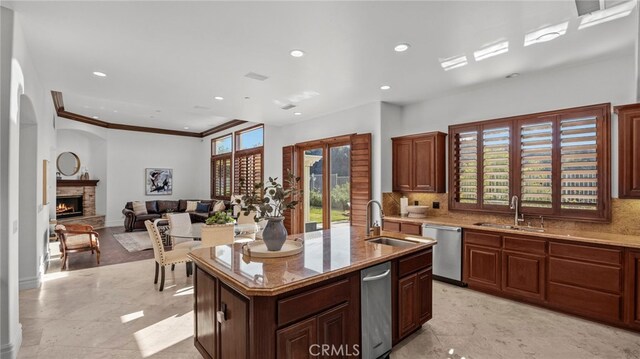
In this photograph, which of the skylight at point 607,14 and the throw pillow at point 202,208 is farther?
the throw pillow at point 202,208

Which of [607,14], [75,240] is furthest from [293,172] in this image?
[607,14]

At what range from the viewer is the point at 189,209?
997 centimetres

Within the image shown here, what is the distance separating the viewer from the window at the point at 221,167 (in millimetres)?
10078

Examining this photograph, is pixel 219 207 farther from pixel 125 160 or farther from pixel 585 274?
pixel 585 274

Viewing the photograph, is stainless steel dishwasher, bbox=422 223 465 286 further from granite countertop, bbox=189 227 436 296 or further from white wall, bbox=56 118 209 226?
white wall, bbox=56 118 209 226

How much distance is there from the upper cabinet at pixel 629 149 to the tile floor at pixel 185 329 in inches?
56.8

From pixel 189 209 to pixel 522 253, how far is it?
361 inches

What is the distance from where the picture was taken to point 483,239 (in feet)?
13.2

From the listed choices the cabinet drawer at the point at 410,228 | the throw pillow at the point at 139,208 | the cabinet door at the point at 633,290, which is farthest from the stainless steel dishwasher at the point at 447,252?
the throw pillow at the point at 139,208

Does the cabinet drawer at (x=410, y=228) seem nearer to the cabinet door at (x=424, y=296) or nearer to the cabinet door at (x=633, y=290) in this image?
the cabinet door at (x=424, y=296)

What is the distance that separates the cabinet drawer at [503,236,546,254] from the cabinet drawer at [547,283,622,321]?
1.31 feet

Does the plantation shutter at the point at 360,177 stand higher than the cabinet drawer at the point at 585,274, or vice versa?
the plantation shutter at the point at 360,177

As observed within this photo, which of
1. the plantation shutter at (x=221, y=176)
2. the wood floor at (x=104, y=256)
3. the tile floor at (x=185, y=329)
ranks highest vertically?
the plantation shutter at (x=221, y=176)

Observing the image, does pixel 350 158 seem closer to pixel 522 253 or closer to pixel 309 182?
pixel 309 182
